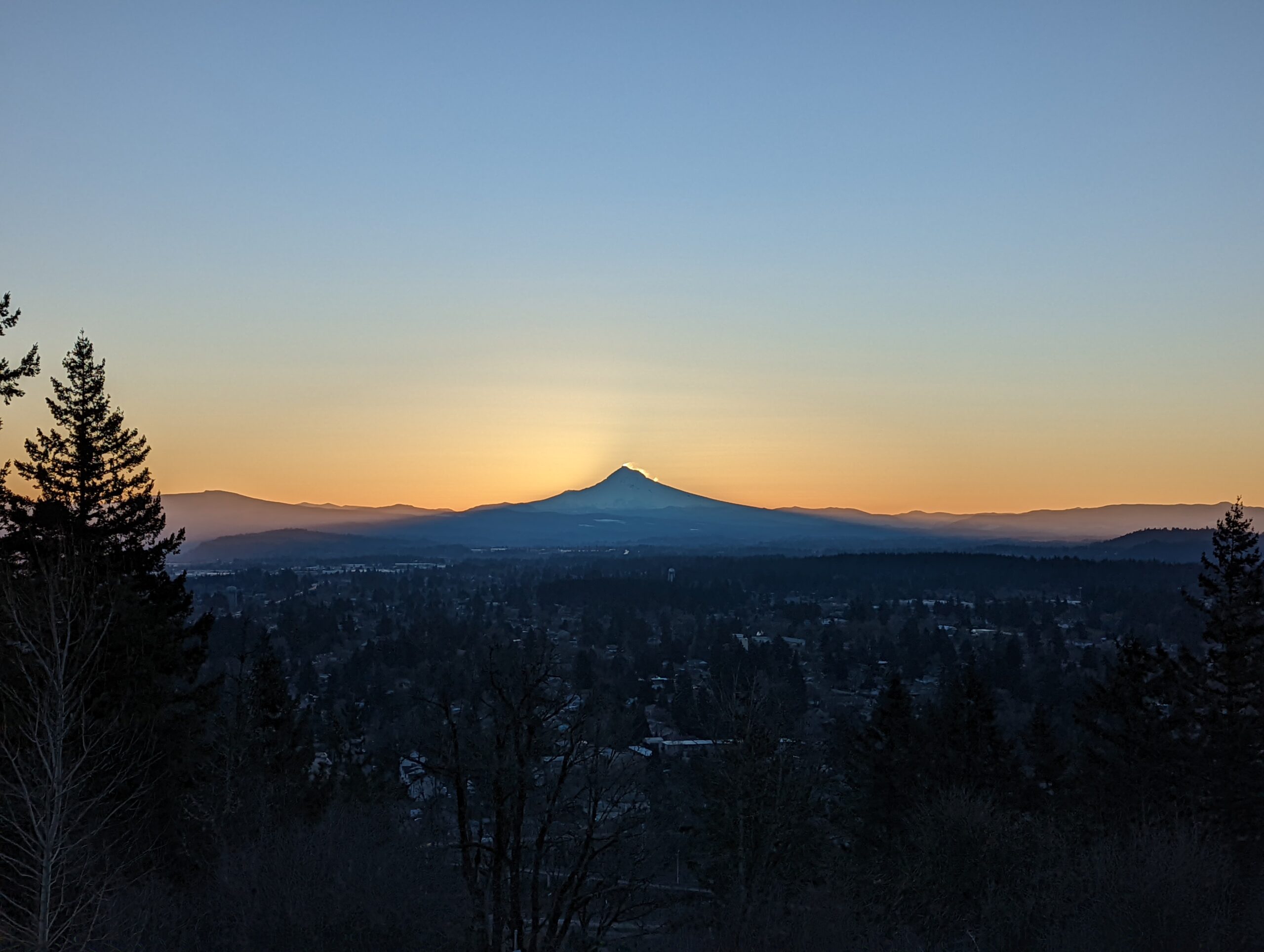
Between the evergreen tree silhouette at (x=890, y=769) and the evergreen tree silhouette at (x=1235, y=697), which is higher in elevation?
the evergreen tree silhouette at (x=1235, y=697)

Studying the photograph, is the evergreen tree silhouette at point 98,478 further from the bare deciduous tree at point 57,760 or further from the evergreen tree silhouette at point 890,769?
the evergreen tree silhouette at point 890,769

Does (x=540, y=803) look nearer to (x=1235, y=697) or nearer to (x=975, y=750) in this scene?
(x=975, y=750)

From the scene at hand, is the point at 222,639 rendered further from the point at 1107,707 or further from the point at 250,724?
the point at 1107,707

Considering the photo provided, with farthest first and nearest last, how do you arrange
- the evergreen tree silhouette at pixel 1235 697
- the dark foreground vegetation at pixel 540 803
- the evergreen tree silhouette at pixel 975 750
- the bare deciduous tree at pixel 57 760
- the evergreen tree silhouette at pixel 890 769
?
1. the evergreen tree silhouette at pixel 975 750
2. the evergreen tree silhouette at pixel 890 769
3. the evergreen tree silhouette at pixel 1235 697
4. the dark foreground vegetation at pixel 540 803
5. the bare deciduous tree at pixel 57 760

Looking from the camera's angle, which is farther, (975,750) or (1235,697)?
(975,750)

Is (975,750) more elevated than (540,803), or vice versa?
(975,750)

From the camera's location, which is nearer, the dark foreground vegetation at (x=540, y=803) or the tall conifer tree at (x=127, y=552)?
the dark foreground vegetation at (x=540, y=803)

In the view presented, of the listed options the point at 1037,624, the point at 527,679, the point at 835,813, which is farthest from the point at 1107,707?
the point at 1037,624

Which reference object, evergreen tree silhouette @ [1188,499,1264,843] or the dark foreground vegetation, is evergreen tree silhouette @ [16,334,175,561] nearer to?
the dark foreground vegetation

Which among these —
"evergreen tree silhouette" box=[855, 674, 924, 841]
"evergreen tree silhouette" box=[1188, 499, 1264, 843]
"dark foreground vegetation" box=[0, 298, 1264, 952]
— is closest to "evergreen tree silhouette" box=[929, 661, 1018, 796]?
"dark foreground vegetation" box=[0, 298, 1264, 952]

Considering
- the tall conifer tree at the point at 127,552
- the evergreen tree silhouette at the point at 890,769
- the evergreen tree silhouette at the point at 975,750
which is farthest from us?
the evergreen tree silhouette at the point at 975,750

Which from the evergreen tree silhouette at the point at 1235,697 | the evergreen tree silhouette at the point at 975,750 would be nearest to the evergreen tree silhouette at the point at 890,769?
the evergreen tree silhouette at the point at 975,750

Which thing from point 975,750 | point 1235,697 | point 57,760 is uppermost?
point 57,760

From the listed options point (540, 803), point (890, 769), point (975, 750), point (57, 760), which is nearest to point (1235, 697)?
point (975, 750)
